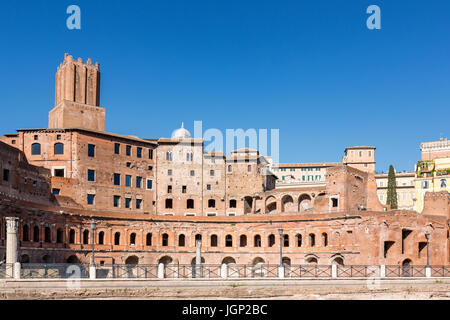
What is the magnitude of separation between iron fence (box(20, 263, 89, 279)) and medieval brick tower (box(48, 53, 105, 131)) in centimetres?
2978

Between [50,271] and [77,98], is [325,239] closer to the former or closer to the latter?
[50,271]

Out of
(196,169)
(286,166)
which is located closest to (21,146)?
(196,169)

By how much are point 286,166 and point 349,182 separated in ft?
152

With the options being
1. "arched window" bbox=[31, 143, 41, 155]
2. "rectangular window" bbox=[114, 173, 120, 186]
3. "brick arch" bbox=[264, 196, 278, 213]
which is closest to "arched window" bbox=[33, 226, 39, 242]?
"arched window" bbox=[31, 143, 41, 155]

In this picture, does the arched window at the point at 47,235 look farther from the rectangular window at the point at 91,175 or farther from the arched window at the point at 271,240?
the arched window at the point at 271,240

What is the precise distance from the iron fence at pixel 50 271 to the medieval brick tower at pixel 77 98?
97.7 feet

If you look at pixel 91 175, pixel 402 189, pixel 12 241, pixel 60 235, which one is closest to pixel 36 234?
pixel 60 235

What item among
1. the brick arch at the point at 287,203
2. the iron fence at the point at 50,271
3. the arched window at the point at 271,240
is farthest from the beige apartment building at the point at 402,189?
the iron fence at the point at 50,271

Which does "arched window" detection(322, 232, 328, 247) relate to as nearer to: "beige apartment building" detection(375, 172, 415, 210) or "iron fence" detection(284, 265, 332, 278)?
"iron fence" detection(284, 265, 332, 278)

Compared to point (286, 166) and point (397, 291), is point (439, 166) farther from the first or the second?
point (397, 291)

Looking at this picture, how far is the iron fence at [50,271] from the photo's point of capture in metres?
36.0

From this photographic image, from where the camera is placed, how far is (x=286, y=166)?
11081 cm

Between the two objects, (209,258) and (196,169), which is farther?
(196,169)
